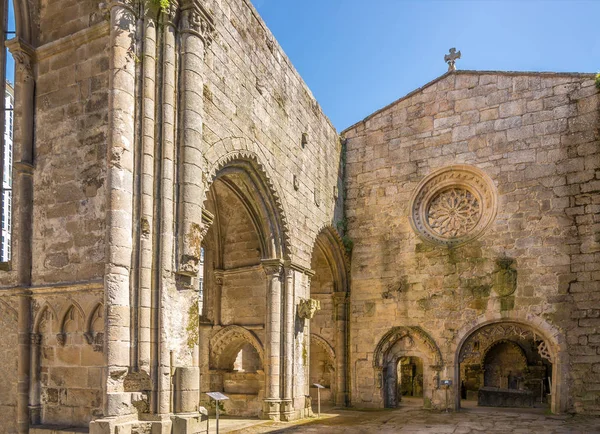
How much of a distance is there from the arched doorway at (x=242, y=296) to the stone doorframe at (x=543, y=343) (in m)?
4.53

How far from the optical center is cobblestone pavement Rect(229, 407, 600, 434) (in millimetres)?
9961

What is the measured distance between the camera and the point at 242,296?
11883 millimetres

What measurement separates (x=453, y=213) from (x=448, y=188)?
0.62 metres

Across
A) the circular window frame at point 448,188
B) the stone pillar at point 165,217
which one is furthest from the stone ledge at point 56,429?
the circular window frame at point 448,188

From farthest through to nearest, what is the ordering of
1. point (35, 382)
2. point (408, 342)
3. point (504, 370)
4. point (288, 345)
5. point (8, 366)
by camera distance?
point (504, 370)
point (408, 342)
point (288, 345)
point (8, 366)
point (35, 382)

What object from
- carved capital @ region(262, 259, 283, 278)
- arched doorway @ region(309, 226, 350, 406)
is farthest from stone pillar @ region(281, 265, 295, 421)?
arched doorway @ region(309, 226, 350, 406)

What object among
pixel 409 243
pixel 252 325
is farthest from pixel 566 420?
pixel 252 325

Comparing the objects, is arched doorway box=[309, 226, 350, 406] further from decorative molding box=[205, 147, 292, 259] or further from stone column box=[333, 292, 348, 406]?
decorative molding box=[205, 147, 292, 259]

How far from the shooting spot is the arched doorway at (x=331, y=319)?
14227mm

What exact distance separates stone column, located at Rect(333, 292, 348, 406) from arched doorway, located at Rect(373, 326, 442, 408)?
846 mm

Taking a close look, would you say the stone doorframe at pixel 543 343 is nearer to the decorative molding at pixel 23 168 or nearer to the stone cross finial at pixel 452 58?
the stone cross finial at pixel 452 58

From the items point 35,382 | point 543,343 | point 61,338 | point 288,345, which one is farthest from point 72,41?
point 543,343

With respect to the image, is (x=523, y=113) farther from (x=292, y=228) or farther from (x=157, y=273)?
(x=157, y=273)

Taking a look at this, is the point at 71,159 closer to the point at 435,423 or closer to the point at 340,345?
the point at 435,423
